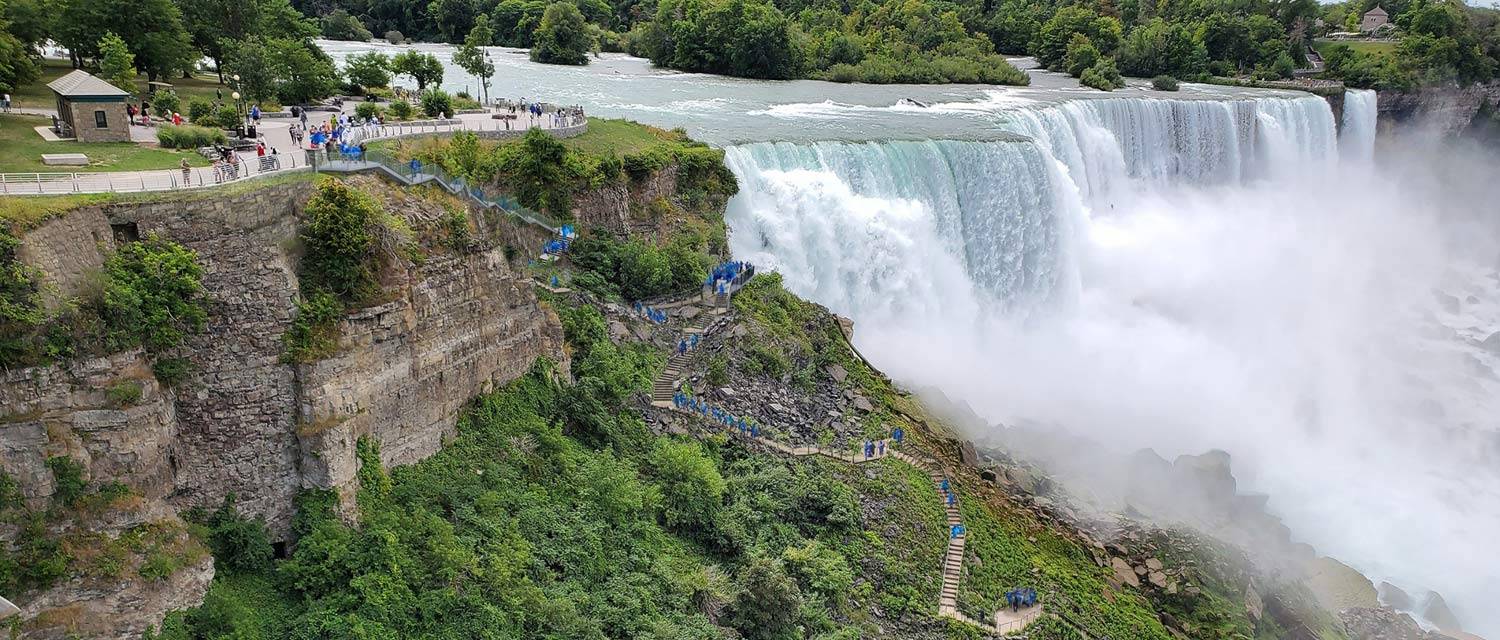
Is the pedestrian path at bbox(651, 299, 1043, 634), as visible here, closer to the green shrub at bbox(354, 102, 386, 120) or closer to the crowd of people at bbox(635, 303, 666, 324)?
the crowd of people at bbox(635, 303, 666, 324)

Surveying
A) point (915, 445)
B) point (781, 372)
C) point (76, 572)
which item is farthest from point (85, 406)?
point (915, 445)

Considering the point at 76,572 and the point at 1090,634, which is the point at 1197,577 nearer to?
Result: the point at 1090,634

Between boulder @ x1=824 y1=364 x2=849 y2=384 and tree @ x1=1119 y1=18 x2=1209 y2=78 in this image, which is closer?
boulder @ x1=824 y1=364 x2=849 y2=384

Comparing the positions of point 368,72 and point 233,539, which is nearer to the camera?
point 233,539

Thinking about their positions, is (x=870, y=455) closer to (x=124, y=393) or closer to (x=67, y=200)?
(x=124, y=393)

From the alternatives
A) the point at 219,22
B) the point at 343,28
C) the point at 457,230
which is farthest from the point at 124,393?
the point at 343,28

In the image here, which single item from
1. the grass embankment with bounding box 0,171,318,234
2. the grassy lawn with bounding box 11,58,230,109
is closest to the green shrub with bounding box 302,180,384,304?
the grass embankment with bounding box 0,171,318,234

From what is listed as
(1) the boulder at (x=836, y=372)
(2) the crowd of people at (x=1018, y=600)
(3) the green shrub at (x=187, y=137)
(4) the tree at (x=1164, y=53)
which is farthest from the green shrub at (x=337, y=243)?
(4) the tree at (x=1164, y=53)
